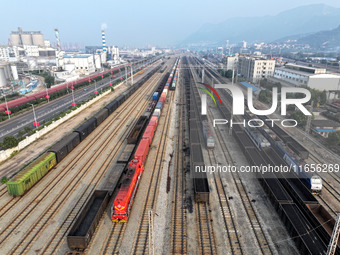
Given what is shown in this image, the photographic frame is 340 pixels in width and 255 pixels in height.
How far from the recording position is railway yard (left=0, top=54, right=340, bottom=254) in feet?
78.0

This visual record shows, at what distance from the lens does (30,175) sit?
31.9 metres

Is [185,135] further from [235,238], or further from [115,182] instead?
[235,238]

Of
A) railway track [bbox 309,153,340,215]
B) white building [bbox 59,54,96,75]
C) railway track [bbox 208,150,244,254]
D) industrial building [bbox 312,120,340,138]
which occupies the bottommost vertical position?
railway track [bbox 309,153,340,215]

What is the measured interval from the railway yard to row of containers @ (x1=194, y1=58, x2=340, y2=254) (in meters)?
0.12

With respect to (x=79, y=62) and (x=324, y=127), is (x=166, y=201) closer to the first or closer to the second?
(x=324, y=127)

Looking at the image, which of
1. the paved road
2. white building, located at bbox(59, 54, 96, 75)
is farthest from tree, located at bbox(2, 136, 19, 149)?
white building, located at bbox(59, 54, 96, 75)

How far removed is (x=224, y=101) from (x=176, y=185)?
58127mm

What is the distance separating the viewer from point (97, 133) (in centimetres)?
5488

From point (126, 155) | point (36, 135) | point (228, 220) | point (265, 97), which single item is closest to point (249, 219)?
point (228, 220)

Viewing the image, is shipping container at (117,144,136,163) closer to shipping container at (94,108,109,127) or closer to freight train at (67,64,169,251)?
freight train at (67,64,169,251)

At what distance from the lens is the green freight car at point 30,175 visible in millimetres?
30281

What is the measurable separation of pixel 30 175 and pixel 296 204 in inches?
1476

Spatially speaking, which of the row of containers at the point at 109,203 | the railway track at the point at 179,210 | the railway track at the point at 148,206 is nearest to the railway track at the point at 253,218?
the railway track at the point at 179,210

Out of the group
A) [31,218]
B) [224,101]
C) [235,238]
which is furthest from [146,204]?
[224,101]
